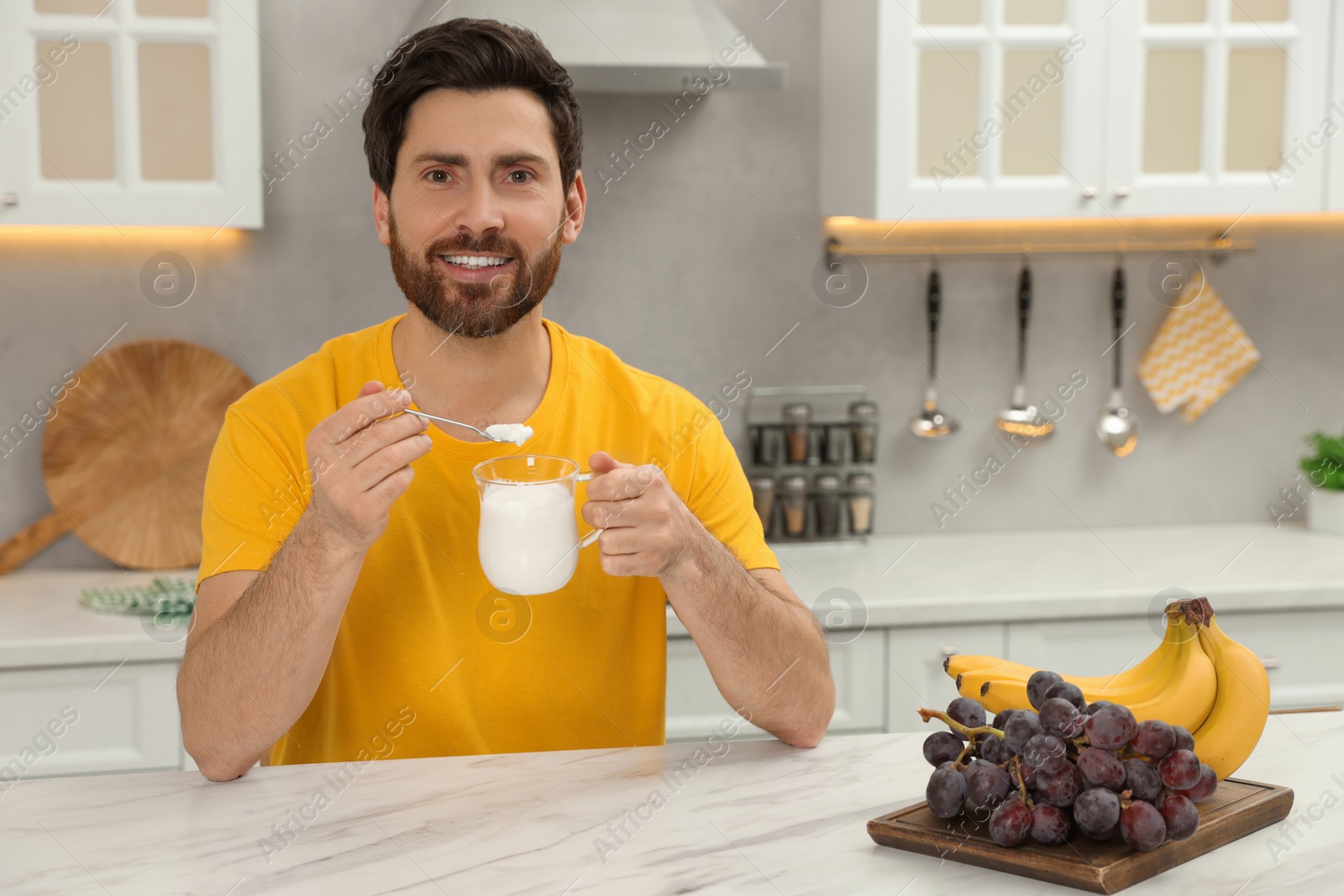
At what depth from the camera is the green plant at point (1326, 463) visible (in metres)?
2.98

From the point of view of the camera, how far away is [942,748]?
106 cm

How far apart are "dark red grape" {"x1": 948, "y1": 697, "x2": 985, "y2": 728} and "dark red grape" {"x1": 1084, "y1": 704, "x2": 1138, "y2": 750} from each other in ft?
0.38

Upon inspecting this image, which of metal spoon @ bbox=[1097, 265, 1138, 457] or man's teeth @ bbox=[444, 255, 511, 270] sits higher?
man's teeth @ bbox=[444, 255, 511, 270]

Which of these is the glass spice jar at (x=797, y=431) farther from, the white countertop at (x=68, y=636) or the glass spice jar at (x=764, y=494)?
the white countertop at (x=68, y=636)

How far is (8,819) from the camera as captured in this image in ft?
3.70

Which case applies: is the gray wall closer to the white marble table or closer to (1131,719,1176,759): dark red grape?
the white marble table

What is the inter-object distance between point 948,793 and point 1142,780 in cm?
15

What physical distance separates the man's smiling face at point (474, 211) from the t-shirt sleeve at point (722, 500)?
308 mm

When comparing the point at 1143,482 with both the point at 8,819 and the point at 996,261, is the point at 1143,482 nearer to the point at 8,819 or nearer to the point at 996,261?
the point at 996,261

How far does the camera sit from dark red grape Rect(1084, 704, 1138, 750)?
3.17 ft

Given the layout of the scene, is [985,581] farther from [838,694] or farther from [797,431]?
[797,431]

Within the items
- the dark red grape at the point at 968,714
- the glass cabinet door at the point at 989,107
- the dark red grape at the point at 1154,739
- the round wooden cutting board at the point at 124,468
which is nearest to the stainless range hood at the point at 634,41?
the glass cabinet door at the point at 989,107

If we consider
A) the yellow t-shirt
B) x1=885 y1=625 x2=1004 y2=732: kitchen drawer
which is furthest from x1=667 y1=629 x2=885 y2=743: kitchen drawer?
the yellow t-shirt

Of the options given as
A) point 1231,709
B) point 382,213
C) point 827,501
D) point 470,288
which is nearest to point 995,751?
point 1231,709
